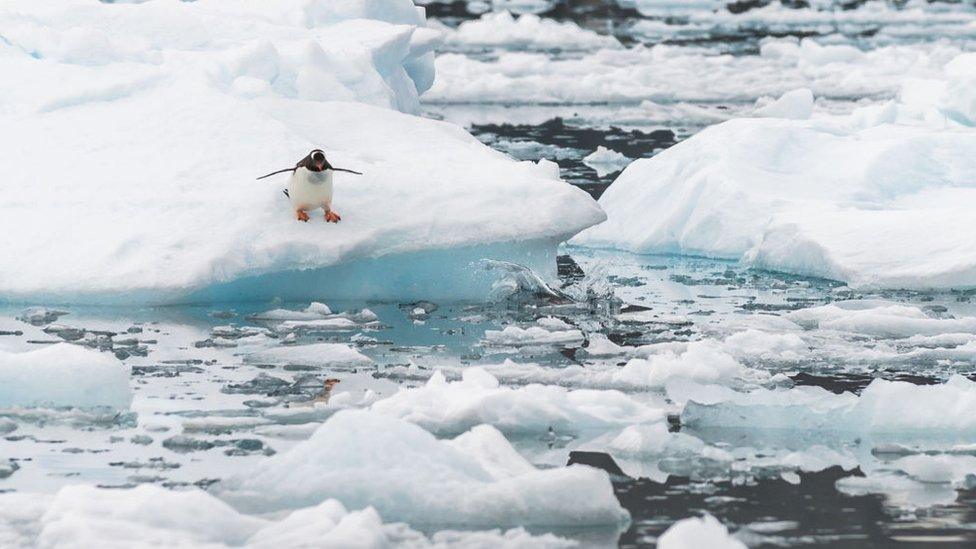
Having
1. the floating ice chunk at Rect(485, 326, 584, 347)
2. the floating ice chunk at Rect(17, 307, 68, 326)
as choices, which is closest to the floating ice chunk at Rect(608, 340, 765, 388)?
the floating ice chunk at Rect(485, 326, 584, 347)

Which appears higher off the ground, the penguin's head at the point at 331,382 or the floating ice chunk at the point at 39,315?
the floating ice chunk at the point at 39,315

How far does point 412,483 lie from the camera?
480 centimetres

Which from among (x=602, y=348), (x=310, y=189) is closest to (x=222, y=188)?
(x=310, y=189)

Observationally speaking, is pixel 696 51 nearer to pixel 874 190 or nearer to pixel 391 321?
pixel 874 190

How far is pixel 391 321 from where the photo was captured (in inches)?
311

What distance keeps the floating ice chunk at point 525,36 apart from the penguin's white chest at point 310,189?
1824 centimetres

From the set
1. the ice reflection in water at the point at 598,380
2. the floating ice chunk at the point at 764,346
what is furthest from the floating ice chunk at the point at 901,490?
the floating ice chunk at the point at 764,346

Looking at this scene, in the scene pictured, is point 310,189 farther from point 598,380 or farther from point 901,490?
point 901,490

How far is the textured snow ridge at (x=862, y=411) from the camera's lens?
5914 mm

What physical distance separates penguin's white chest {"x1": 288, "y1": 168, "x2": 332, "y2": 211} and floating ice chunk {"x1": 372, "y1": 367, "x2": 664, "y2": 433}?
2.17 m

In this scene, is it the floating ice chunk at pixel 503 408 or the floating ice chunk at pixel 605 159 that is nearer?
the floating ice chunk at pixel 503 408

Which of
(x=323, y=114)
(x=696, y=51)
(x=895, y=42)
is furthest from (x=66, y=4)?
(x=895, y=42)

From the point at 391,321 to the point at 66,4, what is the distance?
180 inches

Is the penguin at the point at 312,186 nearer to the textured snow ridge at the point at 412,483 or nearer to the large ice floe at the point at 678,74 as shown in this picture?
the textured snow ridge at the point at 412,483
